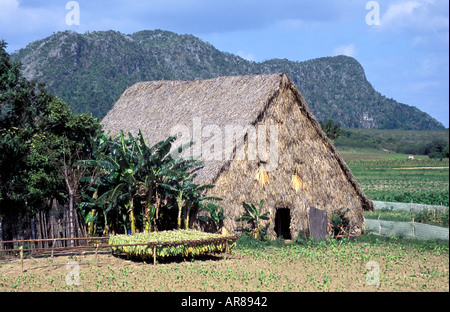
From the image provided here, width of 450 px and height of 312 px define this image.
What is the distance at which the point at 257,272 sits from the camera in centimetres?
1273

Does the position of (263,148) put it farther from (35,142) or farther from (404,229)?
(35,142)

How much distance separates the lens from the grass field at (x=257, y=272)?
11.3m

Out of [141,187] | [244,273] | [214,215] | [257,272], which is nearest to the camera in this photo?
[244,273]

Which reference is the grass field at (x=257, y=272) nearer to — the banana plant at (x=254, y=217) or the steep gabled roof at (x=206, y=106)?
the banana plant at (x=254, y=217)

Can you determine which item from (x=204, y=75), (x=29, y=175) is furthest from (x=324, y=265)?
(x=204, y=75)

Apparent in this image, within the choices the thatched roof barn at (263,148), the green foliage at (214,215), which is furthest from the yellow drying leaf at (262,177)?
the green foliage at (214,215)

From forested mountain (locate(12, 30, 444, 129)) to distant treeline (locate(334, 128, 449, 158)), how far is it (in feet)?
52.0

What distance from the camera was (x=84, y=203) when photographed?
16.5 m

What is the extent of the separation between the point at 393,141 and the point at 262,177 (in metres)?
101

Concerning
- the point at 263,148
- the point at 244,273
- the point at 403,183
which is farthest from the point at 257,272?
the point at 403,183

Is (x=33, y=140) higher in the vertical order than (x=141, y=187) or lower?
higher

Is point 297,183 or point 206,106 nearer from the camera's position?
point 297,183

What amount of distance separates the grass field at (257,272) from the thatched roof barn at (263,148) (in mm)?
2027

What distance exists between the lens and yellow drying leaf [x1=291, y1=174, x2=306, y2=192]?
18.3 meters
